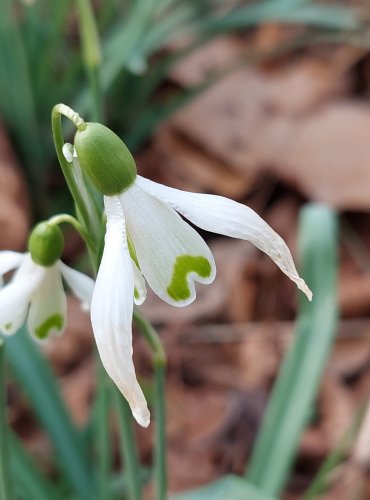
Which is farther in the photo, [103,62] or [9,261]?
[103,62]

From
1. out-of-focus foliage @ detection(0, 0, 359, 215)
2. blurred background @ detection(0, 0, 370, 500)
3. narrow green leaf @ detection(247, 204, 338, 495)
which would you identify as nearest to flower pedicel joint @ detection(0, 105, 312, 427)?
narrow green leaf @ detection(247, 204, 338, 495)

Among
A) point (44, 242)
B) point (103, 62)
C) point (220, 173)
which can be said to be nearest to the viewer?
point (44, 242)

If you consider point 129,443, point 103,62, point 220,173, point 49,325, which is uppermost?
point 103,62

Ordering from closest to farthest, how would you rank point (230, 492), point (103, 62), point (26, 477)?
1. point (230, 492)
2. point (26, 477)
3. point (103, 62)

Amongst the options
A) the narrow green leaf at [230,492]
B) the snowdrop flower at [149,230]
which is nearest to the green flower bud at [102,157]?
the snowdrop flower at [149,230]

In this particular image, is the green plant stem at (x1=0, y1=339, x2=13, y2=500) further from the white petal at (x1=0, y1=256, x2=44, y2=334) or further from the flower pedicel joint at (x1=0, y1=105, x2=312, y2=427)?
the flower pedicel joint at (x1=0, y1=105, x2=312, y2=427)

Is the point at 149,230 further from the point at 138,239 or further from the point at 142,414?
the point at 142,414

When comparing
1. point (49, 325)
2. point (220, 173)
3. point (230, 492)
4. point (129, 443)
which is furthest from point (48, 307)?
point (220, 173)
